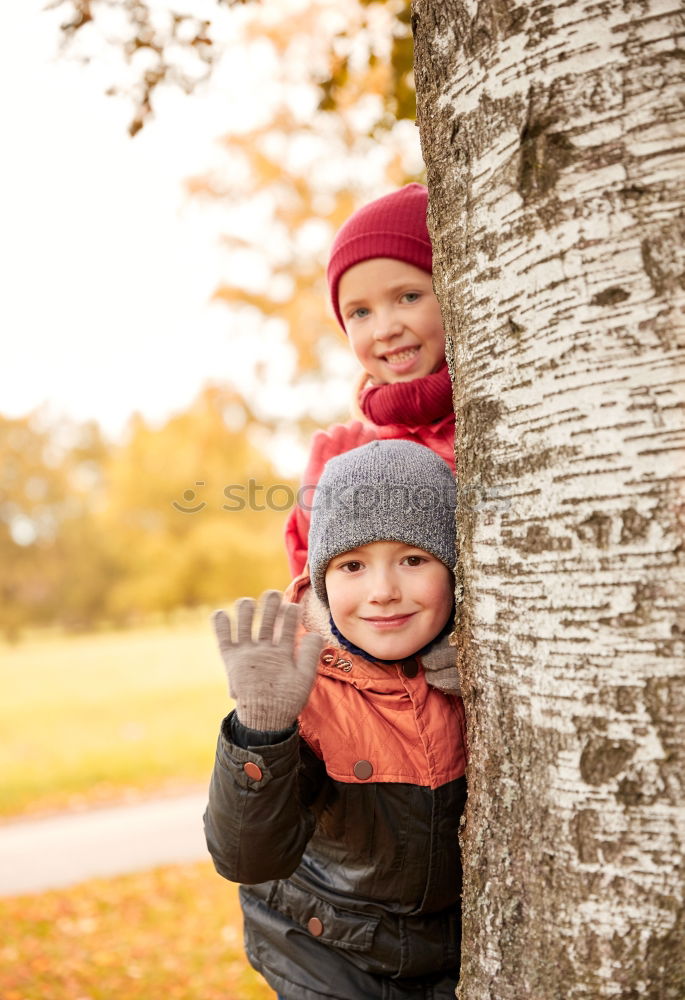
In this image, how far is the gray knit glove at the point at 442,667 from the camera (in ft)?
6.63

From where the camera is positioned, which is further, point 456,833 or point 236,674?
point 456,833

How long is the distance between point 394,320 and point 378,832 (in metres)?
1.40

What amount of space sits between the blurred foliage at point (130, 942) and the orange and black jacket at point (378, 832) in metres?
3.47

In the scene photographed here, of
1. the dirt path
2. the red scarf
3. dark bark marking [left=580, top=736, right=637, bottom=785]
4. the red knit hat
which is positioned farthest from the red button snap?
the dirt path

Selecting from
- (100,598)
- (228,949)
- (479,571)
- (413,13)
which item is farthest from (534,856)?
(100,598)

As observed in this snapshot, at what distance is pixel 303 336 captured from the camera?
10305 millimetres

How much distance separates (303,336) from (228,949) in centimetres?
660

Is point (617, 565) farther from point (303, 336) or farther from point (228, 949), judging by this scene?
point (303, 336)

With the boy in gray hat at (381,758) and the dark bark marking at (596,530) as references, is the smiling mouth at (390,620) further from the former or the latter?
the dark bark marking at (596,530)

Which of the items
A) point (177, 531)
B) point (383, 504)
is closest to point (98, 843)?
point (383, 504)

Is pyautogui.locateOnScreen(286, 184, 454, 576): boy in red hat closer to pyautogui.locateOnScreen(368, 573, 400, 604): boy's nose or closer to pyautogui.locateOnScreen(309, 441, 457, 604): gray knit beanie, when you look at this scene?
pyautogui.locateOnScreen(309, 441, 457, 604): gray knit beanie

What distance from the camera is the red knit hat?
2.62 metres

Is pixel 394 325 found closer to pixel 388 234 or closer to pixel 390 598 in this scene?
pixel 388 234

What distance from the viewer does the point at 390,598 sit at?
6.57 ft
